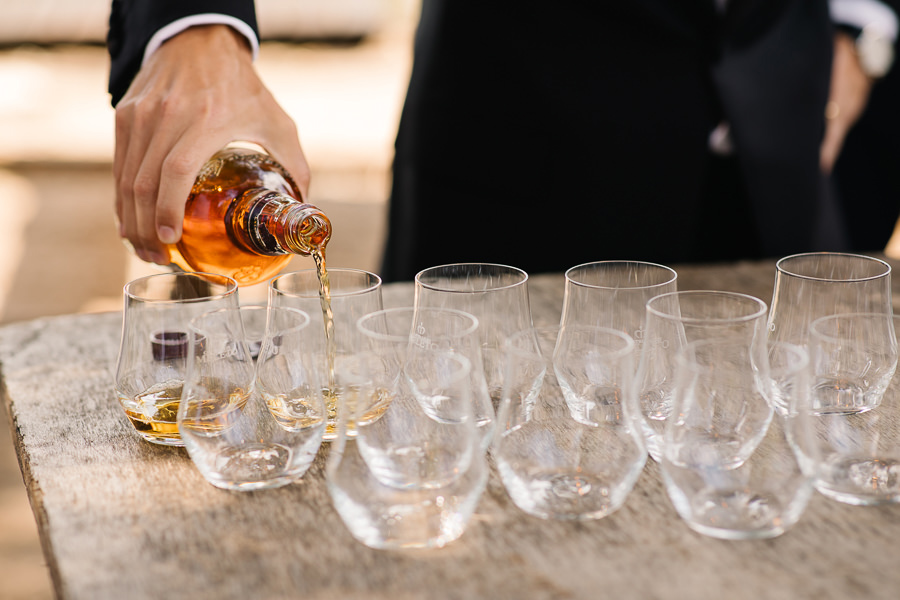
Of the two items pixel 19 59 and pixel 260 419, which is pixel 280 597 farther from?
pixel 19 59

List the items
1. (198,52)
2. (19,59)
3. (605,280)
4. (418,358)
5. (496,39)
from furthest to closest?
(19,59)
(496,39)
(198,52)
(605,280)
(418,358)

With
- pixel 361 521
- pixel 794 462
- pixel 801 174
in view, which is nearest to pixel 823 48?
pixel 801 174

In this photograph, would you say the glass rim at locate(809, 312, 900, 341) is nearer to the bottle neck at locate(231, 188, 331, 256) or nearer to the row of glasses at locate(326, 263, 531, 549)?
the row of glasses at locate(326, 263, 531, 549)

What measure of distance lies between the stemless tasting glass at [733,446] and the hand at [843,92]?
1.35 m

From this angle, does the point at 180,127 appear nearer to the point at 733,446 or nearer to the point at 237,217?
the point at 237,217

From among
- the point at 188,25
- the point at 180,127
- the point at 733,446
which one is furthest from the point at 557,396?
the point at 188,25

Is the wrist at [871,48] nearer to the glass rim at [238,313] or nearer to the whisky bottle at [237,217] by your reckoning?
the whisky bottle at [237,217]

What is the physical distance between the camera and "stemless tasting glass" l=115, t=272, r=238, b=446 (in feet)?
2.84

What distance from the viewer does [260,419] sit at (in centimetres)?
84

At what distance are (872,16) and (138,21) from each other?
56.2 inches

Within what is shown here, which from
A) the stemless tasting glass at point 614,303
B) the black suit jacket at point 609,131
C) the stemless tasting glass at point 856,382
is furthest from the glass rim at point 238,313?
the black suit jacket at point 609,131

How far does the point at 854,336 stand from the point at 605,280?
236mm

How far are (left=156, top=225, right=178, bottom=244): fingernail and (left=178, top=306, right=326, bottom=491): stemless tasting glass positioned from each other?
→ 0.25 meters

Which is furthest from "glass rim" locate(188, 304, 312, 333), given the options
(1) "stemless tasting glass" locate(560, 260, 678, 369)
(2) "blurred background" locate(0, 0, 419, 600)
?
(2) "blurred background" locate(0, 0, 419, 600)
